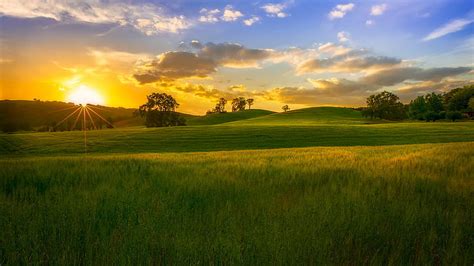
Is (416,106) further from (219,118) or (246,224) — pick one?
(246,224)

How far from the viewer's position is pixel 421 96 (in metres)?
108

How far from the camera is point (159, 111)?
88.5m

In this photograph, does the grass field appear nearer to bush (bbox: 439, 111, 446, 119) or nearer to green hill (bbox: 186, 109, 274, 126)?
bush (bbox: 439, 111, 446, 119)

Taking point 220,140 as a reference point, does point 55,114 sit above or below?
above

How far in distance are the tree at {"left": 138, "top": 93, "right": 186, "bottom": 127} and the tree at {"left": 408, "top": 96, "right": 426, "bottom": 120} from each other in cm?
7162

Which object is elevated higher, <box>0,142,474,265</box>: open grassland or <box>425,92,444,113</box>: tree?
<box>425,92,444,113</box>: tree

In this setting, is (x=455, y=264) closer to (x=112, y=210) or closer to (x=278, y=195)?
(x=278, y=195)

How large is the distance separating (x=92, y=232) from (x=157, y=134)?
161 ft

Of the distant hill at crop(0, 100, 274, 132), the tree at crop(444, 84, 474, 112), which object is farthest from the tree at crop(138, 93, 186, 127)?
the tree at crop(444, 84, 474, 112)

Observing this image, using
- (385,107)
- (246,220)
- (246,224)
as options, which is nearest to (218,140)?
(246,220)

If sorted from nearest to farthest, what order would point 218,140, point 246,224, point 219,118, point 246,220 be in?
point 246,224 < point 246,220 < point 218,140 < point 219,118

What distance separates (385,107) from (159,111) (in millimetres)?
69276

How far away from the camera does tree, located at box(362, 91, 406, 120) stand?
4139 inches

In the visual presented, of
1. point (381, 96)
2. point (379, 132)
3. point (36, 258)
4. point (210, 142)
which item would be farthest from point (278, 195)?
point (381, 96)
